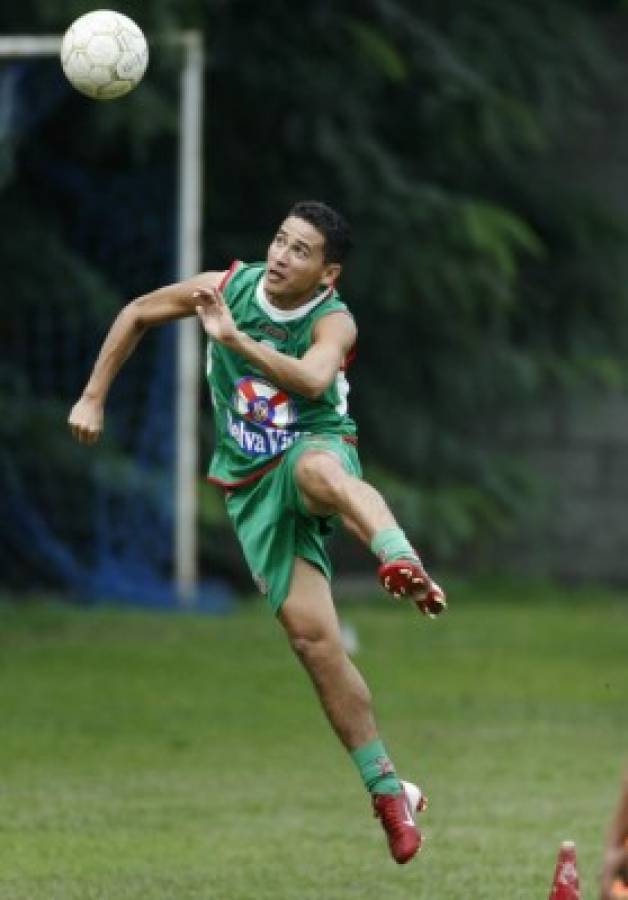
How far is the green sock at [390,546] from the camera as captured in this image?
26.7 feet

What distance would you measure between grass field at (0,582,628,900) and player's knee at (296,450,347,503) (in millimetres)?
1292

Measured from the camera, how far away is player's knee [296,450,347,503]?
859 centimetres

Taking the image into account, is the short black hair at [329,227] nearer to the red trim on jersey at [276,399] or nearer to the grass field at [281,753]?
the red trim on jersey at [276,399]

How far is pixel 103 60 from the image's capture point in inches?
375

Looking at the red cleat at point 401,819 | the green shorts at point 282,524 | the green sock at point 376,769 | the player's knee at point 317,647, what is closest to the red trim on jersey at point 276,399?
the green shorts at point 282,524

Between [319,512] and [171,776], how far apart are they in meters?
2.84

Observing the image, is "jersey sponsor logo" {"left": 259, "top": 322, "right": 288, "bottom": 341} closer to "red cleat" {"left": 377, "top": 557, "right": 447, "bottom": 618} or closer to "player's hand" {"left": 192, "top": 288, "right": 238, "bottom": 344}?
"player's hand" {"left": 192, "top": 288, "right": 238, "bottom": 344}

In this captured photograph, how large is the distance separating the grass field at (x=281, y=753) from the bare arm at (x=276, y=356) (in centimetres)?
165

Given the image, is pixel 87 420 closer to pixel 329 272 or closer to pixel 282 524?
pixel 282 524

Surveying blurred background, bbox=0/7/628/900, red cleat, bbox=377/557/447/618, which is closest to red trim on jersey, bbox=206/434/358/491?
red cleat, bbox=377/557/447/618

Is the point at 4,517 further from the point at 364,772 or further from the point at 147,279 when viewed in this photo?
the point at 364,772

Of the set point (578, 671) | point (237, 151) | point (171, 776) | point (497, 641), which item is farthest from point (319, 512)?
point (237, 151)

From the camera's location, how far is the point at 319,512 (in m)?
8.78

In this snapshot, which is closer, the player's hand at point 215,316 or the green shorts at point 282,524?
the player's hand at point 215,316
